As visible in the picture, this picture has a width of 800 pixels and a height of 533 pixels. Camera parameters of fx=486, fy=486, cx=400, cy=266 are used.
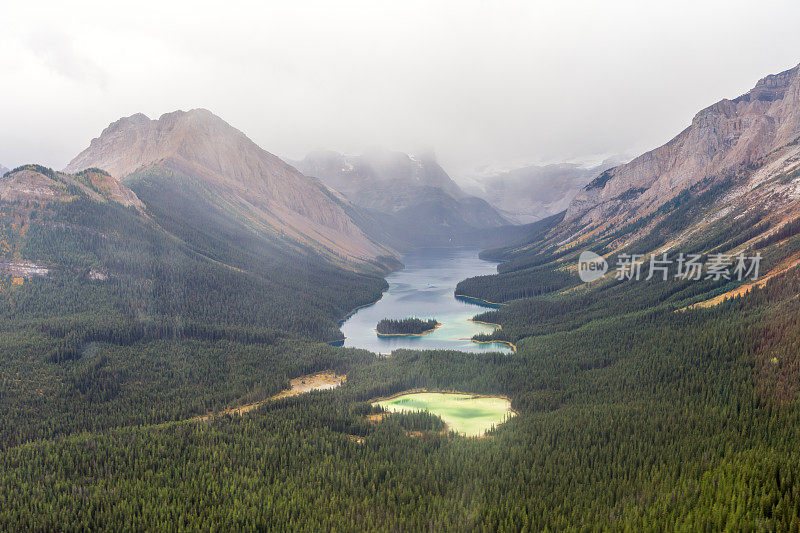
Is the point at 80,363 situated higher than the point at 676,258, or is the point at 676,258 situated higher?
the point at 676,258

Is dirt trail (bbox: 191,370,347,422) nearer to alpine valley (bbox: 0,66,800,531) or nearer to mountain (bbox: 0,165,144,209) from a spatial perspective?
alpine valley (bbox: 0,66,800,531)

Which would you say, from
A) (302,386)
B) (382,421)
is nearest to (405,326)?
(302,386)

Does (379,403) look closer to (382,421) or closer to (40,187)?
(382,421)

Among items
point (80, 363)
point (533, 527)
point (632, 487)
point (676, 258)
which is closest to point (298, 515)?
point (533, 527)

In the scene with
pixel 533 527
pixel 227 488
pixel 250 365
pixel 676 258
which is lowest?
pixel 533 527

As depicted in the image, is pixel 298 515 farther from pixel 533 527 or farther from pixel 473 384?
pixel 473 384

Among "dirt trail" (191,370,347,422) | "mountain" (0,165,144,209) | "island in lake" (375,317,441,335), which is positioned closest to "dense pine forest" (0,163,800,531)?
"dirt trail" (191,370,347,422)
